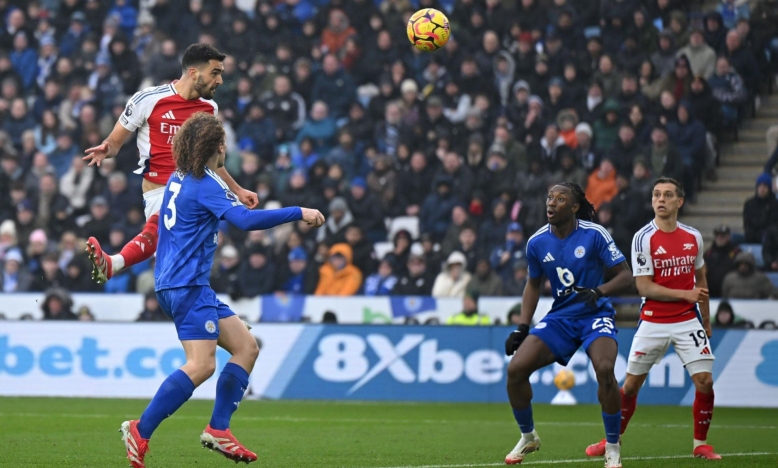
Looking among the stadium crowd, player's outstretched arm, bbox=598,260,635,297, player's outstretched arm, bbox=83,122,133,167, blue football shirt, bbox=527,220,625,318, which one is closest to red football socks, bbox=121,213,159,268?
player's outstretched arm, bbox=83,122,133,167

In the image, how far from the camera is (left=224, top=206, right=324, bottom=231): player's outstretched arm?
22.8 feet

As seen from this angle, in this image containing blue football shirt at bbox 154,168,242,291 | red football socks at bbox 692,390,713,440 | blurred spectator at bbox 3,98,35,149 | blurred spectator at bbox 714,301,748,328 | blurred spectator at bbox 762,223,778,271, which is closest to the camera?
blue football shirt at bbox 154,168,242,291

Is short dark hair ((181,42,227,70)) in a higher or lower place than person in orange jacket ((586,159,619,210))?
higher

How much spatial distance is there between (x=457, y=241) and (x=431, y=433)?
6203mm

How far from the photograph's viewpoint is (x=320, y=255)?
56.2ft

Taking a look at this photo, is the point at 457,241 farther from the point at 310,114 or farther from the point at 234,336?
the point at 234,336

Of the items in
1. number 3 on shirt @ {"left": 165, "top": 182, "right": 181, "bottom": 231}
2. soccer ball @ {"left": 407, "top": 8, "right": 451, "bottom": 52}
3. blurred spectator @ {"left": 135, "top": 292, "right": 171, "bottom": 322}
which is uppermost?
soccer ball @ {"left": 407, "top": 8, "right": 451, "bottom": 52}

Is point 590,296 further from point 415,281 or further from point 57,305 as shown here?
point 57,305

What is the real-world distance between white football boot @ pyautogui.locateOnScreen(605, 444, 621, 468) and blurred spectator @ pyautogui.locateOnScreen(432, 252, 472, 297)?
7879mm

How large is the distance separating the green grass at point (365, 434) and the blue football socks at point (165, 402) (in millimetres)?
1204

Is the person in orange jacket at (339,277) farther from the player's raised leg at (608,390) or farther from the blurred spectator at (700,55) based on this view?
the player's raised leg at (608,390)

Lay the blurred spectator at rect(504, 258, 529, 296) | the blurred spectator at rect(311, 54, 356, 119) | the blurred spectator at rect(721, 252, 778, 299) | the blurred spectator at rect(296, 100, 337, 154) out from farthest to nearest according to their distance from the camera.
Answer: the blurred spectator at rect(311, 54, 356, 119) → the blurred spectator at rect(296, 100, 337, 154) → the blurred spectator at rect(504, 258, 529, 296) → the blurred spectator at rect(721, 252, 778, 299)

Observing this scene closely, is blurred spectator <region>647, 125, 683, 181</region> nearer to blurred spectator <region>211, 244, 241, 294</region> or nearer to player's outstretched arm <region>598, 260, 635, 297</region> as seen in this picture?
blurred spectator <region>211, 244, 241, 294</region>

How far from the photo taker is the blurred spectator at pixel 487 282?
15953 millimetres
